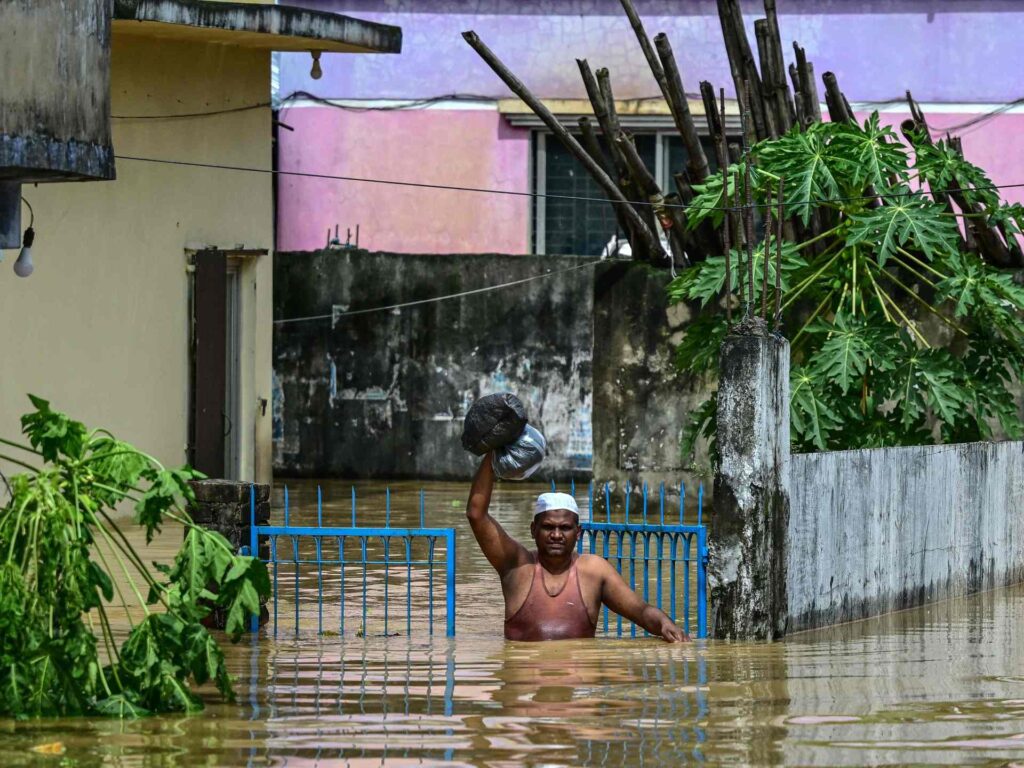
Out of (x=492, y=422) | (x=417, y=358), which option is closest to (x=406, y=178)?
(x=417, y=358)

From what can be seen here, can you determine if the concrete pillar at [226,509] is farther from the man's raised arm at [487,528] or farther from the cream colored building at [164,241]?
the cream colored building at [164,241]

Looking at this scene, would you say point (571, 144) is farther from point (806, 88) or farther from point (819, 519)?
point (819, 519)

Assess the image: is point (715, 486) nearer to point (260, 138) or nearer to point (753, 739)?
point (753, 739)

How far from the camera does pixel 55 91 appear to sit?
11.1m

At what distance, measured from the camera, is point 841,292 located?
15.0 meters

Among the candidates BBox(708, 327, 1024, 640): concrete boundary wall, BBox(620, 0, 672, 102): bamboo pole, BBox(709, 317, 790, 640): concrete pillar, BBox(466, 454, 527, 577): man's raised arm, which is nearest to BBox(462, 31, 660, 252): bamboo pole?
BBox(620, 0, 672, 102): bamboo pole

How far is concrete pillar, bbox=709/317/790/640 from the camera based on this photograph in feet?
34.3

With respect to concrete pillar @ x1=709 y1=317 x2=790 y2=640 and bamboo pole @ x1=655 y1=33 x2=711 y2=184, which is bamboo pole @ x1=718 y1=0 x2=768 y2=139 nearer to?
bamboo pole @ x1=655 y1=33 x2=711 y2=184

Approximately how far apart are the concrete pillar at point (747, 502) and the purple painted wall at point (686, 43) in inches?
516

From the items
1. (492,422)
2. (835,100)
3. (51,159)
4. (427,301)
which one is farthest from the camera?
(427,301)

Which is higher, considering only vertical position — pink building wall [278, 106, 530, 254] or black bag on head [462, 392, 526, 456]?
pink building wall [278, 106, 530, 254]

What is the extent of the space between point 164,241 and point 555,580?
25.6ft

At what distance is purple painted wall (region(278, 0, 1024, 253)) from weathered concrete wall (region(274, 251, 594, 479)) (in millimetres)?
2550

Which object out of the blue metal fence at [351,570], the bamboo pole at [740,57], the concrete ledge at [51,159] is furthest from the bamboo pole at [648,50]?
the concrete ledge at [51,159]
